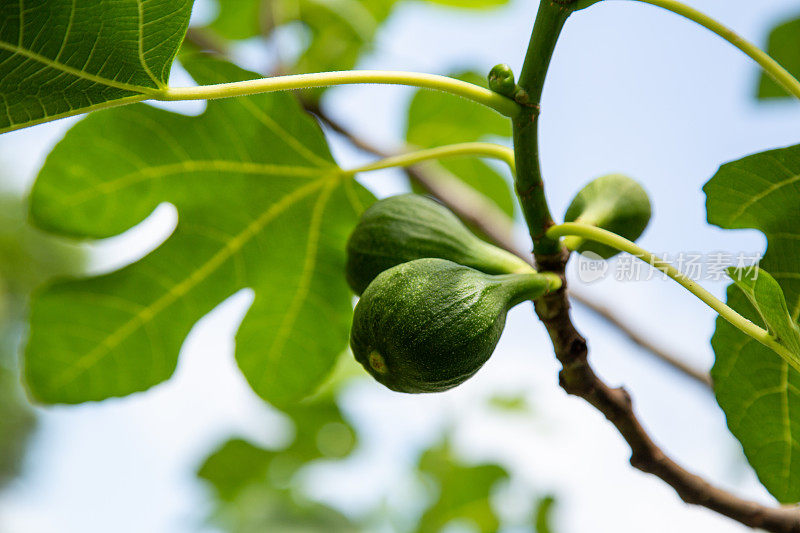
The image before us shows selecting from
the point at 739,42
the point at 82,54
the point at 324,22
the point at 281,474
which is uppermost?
the point at 739,42

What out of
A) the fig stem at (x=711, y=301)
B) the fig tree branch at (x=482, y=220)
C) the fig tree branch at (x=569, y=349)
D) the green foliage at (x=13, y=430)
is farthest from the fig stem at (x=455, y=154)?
the green foliage at (x=13, y=430)

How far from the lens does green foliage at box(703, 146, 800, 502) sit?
1.24m

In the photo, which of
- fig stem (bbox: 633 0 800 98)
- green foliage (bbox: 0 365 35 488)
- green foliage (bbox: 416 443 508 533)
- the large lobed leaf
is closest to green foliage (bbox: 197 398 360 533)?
green foliage (bbox: 416 443 508 533)

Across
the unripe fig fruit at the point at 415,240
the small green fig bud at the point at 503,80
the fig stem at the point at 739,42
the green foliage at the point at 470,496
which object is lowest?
the green foliage at the point at 470,496

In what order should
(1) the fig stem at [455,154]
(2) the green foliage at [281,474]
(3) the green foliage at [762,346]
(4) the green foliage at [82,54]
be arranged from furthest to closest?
(2) the green foliage at [281,474] → (1) the fig stem at [455,154] → (3) the green foliage at [762,346] → (4) the green foliage at [82,54]

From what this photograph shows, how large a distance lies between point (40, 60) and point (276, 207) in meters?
0.66

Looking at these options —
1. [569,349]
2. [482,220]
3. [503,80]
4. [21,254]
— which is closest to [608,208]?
[569,349]

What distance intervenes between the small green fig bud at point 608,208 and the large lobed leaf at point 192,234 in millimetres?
485

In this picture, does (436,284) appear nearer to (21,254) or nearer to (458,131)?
(458,131)

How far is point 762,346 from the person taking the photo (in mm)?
1254

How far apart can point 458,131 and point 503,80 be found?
2.10 m

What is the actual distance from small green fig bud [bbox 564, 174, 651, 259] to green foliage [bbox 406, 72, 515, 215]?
1712 millimetres

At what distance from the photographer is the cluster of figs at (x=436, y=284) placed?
3.43 ft

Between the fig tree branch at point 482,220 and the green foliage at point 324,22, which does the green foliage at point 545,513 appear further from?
the green foliage at point 324,22
